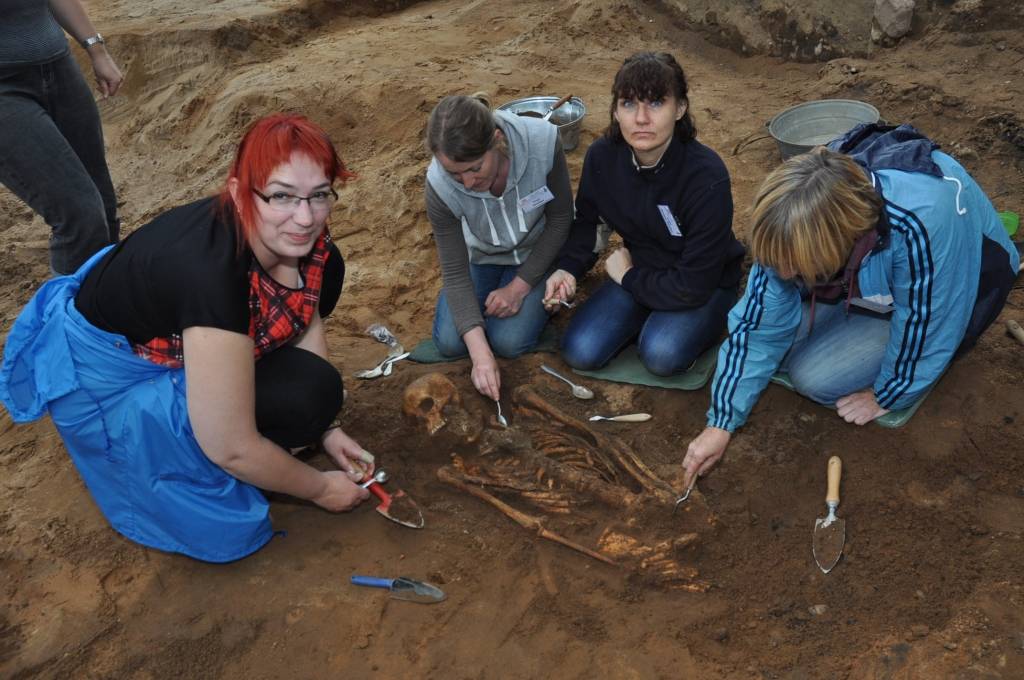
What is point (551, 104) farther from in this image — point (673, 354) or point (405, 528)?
point (405, 528)

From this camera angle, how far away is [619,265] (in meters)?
3.68

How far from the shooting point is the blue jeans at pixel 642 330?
3.48 metres

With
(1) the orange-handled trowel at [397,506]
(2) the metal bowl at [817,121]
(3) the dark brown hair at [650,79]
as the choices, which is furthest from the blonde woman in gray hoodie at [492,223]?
(2) the metal bowl at [817,121]

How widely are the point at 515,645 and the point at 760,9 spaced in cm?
548

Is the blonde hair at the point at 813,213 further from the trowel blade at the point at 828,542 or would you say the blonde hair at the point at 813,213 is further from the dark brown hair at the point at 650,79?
the trowel blade at the point at 828,542

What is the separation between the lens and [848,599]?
8.57 feet

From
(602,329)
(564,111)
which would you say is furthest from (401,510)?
(564,111)

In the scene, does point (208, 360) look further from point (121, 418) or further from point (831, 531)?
point (831, 531)

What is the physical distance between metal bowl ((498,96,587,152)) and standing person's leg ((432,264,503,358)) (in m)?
1.52

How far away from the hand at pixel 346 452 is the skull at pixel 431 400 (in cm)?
25

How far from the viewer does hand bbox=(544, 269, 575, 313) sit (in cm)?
362

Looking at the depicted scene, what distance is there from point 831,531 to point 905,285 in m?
0.88

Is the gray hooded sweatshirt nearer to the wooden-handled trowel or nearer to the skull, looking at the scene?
the skull

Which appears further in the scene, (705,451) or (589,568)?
(705,451)
